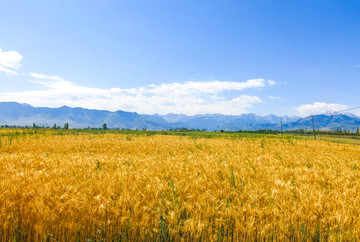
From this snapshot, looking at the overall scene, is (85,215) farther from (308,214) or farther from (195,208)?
(308,214)

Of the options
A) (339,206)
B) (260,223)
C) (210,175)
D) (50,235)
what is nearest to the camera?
(50,235)

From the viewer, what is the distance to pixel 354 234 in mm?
3230

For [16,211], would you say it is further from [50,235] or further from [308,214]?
[308,214]

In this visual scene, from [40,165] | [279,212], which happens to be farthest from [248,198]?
[40,165]

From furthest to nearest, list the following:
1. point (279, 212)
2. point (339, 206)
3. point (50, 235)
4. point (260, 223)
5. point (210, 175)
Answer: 1. point (210, 175)
2. point (339, 206)
3. point (279, 212)
4. point (260, 223)
5. point (50, 235)

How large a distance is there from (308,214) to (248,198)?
1244 mm

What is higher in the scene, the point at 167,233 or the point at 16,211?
the point at 16,211

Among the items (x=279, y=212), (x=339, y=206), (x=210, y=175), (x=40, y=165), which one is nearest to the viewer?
(x=279, y=212)

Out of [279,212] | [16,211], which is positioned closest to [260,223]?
[279,212]

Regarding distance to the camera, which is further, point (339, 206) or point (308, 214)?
point (339, 206)

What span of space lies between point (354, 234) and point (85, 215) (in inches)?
196

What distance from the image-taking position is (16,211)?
140 inches

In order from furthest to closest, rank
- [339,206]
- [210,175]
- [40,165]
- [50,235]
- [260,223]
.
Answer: [40,165] < [210,175] < [339,206] < [260,223] < [50,235]

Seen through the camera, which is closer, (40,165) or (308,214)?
(308,214)
